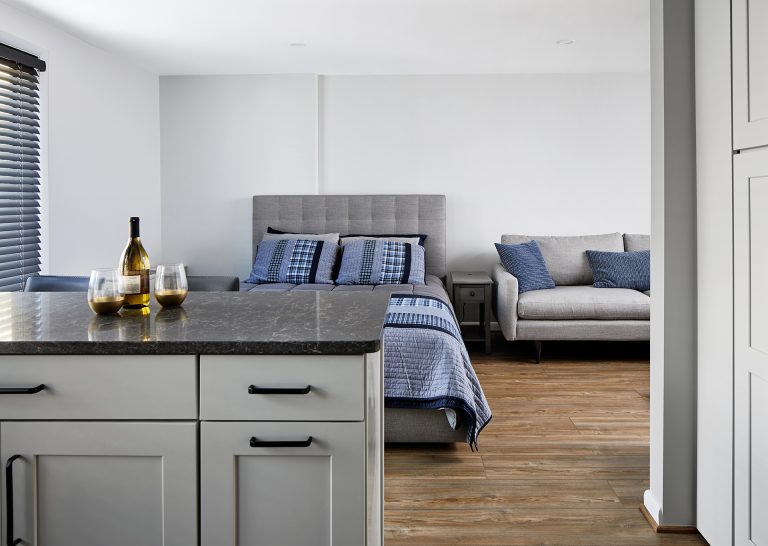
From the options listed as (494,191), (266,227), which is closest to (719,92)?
(494,191)

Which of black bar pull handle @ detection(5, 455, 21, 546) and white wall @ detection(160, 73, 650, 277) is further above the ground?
white wall @ detection(160, 73, 650, 277)

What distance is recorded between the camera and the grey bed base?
5.65m

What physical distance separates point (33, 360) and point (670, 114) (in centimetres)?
200

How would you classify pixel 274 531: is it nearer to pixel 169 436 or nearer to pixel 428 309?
pixel 169 436

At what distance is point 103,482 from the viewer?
140 cm

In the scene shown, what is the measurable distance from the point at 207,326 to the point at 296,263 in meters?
3.58

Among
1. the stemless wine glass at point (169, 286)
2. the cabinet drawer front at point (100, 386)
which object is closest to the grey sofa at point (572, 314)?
the stemless wine glass at point (169, 286)

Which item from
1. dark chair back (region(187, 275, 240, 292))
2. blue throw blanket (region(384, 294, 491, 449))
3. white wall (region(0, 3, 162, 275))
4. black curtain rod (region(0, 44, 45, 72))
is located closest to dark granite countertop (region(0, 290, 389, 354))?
blue throw blanket (region(384, 294, 491, 449))

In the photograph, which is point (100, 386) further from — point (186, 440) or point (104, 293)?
point (104, 293)

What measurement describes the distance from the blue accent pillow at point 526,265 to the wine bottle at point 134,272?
143 inches

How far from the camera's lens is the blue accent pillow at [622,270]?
17.0 ft

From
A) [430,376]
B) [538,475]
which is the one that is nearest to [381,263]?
[430,376]

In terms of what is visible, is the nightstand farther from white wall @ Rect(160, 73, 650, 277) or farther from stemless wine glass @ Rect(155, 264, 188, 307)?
stemless wine glass @ Rect(155, 264, 188, 307)

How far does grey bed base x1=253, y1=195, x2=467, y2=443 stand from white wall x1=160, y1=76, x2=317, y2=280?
0.60ft
